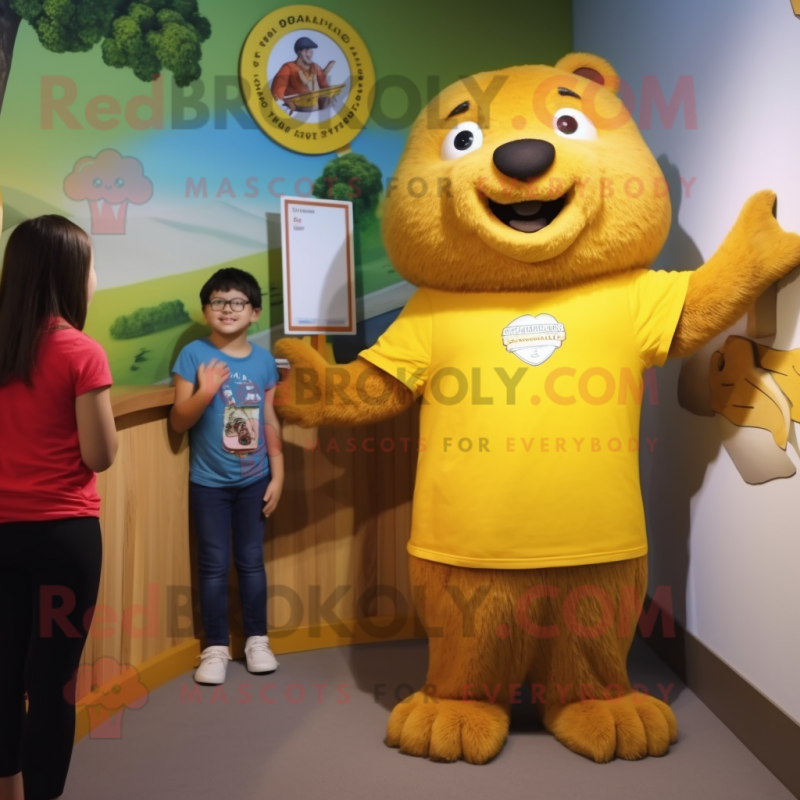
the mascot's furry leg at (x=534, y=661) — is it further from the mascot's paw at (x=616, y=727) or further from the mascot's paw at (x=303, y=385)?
the mascot's paw at (x=303, y=385)

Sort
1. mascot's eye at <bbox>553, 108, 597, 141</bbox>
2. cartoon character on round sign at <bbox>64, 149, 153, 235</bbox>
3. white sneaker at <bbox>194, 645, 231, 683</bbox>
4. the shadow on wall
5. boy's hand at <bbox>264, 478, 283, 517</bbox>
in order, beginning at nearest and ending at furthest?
mascot's eye at <bbox>553, 108, 597, 141</bbox>
the shadow on wall
white sneaker at <bbox>194, 645, 231, 683</bbox>
boy's hand at <bbox>264, 478, 283, 517</bbox>
cartoon character on round sign at <bbox>64, 149, 153, 235</bbox>

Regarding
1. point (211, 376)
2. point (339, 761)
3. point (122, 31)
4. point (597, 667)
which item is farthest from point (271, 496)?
point (122, 31)

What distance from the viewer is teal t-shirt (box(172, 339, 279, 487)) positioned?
7.75ft

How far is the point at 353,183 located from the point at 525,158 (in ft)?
3.73

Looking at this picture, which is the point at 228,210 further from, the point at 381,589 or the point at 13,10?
the point at 381,589

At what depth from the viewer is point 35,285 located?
55.0 inches

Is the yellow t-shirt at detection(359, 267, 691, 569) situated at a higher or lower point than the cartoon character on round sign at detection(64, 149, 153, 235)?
lower

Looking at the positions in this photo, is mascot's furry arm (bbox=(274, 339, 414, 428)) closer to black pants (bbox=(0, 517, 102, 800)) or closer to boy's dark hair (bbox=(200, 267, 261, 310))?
boy's dark hair (bbox=(200, 267, 261, 310))

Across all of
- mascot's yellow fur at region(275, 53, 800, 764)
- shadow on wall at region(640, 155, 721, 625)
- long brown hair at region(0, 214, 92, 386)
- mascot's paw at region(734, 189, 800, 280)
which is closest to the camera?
long brown hair at region(0, 214, 92, 386)

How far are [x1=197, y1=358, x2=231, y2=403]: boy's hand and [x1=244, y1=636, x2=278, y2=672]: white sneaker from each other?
73 centimetres

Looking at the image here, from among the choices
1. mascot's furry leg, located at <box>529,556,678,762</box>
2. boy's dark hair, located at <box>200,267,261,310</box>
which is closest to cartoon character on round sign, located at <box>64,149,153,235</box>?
boy's dark hair, located at <box>200,267,261,310</box>

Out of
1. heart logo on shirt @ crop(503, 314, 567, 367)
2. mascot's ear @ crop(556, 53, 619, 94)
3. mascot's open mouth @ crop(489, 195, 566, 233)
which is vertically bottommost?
heart logo on shirt @ crop(503, 314, 567, 367)

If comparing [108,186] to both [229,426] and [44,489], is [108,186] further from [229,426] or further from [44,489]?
[44,489]

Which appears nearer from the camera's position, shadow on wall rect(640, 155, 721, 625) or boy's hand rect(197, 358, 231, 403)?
shadow on wall rect(640, 155, 721, 625)
